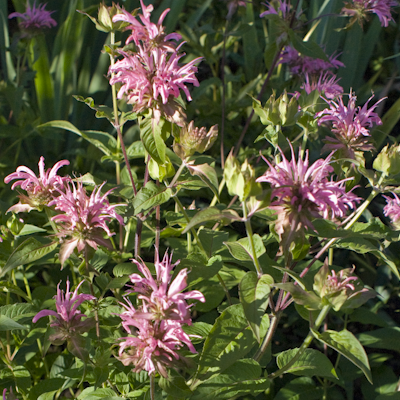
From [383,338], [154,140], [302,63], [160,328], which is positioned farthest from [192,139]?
[302,63]

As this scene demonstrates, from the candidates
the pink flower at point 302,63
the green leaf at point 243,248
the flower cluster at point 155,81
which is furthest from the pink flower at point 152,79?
the pink flower at point 302,63

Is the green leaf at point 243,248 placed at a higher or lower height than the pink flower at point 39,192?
lower

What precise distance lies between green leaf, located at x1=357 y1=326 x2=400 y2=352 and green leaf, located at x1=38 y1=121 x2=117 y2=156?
737 mm

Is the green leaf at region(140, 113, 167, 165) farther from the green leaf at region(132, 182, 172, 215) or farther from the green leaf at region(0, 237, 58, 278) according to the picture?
the green leaf at region(0, 237, 58, 278)

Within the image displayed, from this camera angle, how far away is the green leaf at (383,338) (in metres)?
0.97

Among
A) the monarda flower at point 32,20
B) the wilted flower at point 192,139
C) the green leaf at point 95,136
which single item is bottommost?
the green leaf at point 95,136

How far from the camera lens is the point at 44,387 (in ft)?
2.50

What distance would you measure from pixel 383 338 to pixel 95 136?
831mm

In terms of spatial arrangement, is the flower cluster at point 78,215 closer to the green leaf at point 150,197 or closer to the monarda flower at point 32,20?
the green leaf at point 150,197

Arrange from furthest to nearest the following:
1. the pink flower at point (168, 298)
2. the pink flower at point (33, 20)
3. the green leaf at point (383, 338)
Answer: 1. the pink flower at point (33, 20)
2. the green leaf at point (383, 338)
3. the pink flower at point (168, 298)

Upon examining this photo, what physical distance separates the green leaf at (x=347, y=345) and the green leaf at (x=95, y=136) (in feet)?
1.96

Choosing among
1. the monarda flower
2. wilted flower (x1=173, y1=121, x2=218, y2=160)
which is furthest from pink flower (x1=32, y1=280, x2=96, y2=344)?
the monarda flower

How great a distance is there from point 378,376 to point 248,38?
4.48ft

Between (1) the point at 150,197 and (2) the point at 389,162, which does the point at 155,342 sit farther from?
(2) the point at 389,162
